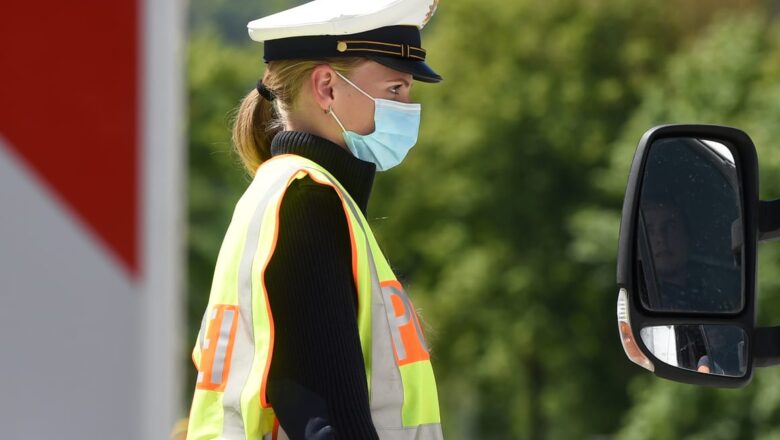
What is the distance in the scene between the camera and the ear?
8.46 feet

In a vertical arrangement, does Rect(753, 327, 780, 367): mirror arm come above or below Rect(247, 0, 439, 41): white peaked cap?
below

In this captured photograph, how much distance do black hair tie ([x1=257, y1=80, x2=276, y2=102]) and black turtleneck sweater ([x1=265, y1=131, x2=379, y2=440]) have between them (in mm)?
374

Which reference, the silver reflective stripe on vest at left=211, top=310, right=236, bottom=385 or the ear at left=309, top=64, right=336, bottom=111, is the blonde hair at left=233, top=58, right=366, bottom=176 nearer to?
the ear at left=309, top=64, right=336, bottom=111

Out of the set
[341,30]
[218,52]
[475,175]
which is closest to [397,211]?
[475,175]

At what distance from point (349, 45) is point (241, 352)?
0.58 meters

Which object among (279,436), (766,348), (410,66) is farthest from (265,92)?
(766,348)

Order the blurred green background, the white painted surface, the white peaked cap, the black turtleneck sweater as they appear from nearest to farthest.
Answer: the white painted surface
the black turtleneck sweater
the white peaked cap
the blurred green background

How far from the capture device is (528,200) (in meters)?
32.3

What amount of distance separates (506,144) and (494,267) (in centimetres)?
285

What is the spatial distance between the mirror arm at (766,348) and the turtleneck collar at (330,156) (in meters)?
0.84

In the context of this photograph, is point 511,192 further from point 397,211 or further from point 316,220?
point 316,220

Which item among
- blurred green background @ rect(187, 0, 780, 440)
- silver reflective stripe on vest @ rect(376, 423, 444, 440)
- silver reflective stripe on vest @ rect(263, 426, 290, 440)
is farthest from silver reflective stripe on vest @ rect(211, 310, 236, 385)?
blurred green background @ rect(187, 0, 780, 440)

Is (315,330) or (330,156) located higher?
(330,156)

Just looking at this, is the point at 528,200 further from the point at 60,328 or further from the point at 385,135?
the point at 60,328
